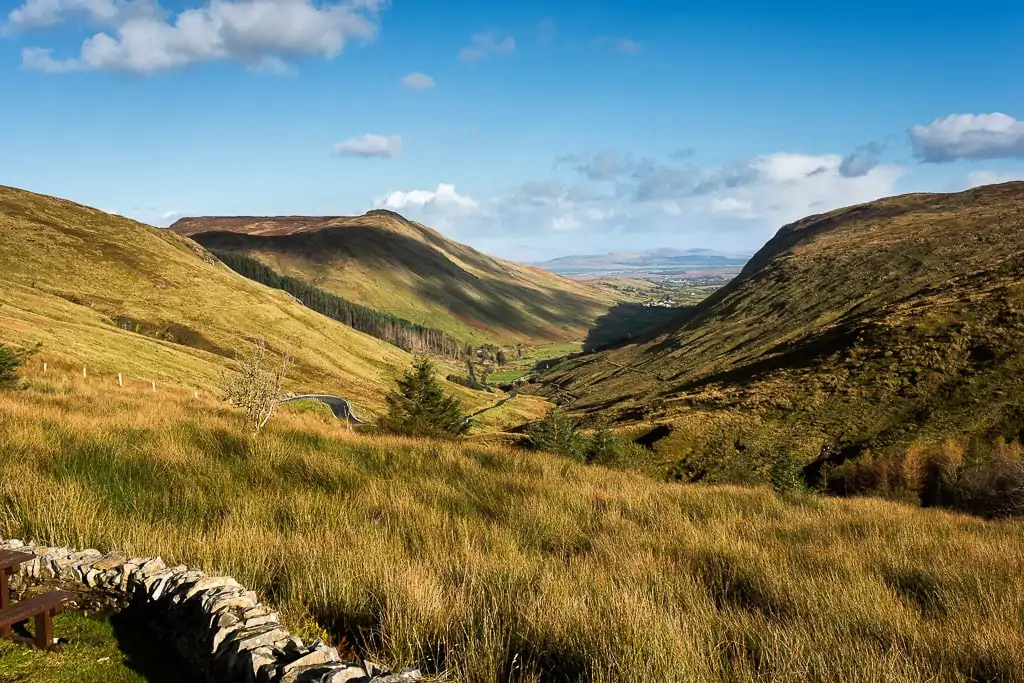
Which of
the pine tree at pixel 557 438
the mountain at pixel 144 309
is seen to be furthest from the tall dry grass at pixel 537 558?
the mountain at pixel 144 309

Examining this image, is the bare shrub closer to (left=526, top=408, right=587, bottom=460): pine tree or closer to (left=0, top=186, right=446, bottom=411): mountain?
(left=526, top=408, right=587, bottom=460): pine tree

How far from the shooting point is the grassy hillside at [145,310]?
64875 millimetres

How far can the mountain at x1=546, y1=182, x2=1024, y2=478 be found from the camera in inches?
1700

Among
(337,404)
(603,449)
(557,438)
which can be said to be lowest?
(337,404)

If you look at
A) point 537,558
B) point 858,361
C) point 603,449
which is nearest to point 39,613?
point 537,558

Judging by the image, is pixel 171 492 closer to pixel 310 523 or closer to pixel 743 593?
pixel 310 523

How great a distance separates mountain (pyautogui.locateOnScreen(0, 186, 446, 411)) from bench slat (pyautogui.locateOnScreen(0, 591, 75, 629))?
56161 millimetres

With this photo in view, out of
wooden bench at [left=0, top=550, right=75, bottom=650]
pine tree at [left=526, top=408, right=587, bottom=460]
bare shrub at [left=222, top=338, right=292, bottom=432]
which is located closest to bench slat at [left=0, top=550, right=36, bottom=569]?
wooden bench at [left=0, top=550, right=75, bottom=650]

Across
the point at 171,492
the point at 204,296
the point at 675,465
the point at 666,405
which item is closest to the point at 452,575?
the point at 171,492

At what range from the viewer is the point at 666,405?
66938 millimetres

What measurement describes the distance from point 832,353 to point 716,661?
66.2m

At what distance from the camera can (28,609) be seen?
4.36 meters

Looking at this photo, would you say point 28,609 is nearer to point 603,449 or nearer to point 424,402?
point 603,449

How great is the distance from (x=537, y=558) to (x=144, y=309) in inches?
4814
